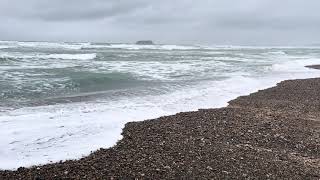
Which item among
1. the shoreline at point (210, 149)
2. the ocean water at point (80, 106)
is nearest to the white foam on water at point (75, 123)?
the ocean water at point (80, 106)

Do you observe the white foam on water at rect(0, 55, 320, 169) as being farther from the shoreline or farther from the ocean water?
the shoreline

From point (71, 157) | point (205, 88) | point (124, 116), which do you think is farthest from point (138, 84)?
point (71, 157)

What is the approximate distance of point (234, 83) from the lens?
2303 cm

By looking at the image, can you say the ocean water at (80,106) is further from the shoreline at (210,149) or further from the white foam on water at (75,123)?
the shoreline at (210,149)

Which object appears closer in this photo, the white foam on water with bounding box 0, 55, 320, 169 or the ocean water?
the white foam on water with bounding box 0, 55, 320, 169

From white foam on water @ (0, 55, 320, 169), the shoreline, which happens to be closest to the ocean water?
white foam on water @ (0, 55, 320, 169)

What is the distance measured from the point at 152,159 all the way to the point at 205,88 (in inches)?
518

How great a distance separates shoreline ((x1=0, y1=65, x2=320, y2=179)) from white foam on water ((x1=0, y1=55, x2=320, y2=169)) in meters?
0.57

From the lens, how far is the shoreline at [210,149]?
734 cm

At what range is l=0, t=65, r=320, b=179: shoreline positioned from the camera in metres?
7.34

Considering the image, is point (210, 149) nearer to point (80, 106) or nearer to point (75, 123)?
point (75, 123)

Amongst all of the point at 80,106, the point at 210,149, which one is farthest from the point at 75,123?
the point at 210,149

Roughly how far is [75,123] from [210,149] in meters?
4.35

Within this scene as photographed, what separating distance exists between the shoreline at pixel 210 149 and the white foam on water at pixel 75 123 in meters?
0.57
